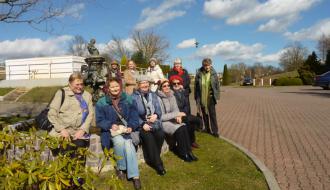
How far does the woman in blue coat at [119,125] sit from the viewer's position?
16.1 feet

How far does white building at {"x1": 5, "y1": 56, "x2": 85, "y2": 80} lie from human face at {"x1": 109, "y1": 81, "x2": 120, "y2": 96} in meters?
23.2

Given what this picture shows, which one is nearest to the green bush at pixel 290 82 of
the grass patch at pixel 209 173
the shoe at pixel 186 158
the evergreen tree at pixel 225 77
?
the evergreen tree at pixel 225 77

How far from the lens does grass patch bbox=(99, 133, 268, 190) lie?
15.9 ft

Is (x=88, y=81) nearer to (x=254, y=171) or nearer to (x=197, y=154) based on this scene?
(x=197, y=154)

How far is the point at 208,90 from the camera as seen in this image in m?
7.93

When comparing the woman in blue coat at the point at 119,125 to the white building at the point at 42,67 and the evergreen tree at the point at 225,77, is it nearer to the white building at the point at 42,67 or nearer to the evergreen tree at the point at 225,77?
the white building at the point at 42,67

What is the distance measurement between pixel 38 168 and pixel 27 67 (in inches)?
1146

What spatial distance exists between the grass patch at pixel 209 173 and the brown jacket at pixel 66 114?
117 centimetres

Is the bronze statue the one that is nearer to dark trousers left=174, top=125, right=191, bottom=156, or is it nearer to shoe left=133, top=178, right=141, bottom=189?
dark trousers left=174, top=125, right=191, bottom=156

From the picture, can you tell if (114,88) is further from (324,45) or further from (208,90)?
(324,45)

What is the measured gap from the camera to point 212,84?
7.82m

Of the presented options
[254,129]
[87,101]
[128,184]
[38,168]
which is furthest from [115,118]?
[254,129]

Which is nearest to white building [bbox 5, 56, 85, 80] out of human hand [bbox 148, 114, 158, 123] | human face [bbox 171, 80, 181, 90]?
human face [bbox 171, 80, 181, 90]

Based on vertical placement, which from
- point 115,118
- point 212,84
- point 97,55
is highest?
point 97,55
